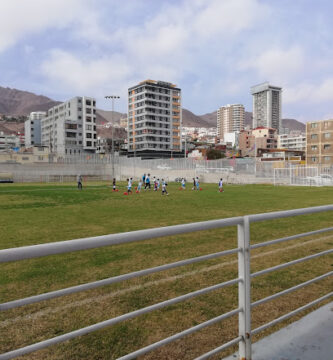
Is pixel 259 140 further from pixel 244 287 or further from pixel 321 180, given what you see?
pixel 244 287

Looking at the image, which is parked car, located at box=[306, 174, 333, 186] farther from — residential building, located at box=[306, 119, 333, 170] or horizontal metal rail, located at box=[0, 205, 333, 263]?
horizontal metal rail, located at box=[0, 205, 333, 263]

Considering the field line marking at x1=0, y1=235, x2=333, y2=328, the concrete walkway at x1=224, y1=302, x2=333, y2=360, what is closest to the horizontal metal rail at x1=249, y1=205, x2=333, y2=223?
the concrete walkway at x1=224, y1=302, x2=333, y2=360

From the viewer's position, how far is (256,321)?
3816 millimetres

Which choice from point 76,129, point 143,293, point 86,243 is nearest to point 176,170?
point 76,129

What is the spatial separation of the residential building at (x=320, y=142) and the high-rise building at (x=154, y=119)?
43.5 meters

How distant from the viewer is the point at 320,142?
73562 millimetres

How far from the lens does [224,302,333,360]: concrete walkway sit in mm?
2734

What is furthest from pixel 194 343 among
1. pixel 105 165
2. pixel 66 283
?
pixel 105 165

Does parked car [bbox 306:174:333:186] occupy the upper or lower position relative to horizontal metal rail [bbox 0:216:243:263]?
lower

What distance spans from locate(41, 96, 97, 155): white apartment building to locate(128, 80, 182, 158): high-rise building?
15448 millimetres

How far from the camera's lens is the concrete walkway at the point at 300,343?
2.73m

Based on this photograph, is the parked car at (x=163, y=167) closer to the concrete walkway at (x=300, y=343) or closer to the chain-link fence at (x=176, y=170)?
the chain-link fence at (x=176, y=170)

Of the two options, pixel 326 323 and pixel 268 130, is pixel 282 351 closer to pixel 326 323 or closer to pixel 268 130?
pixel 326 323

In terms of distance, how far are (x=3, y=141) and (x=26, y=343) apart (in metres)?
158
